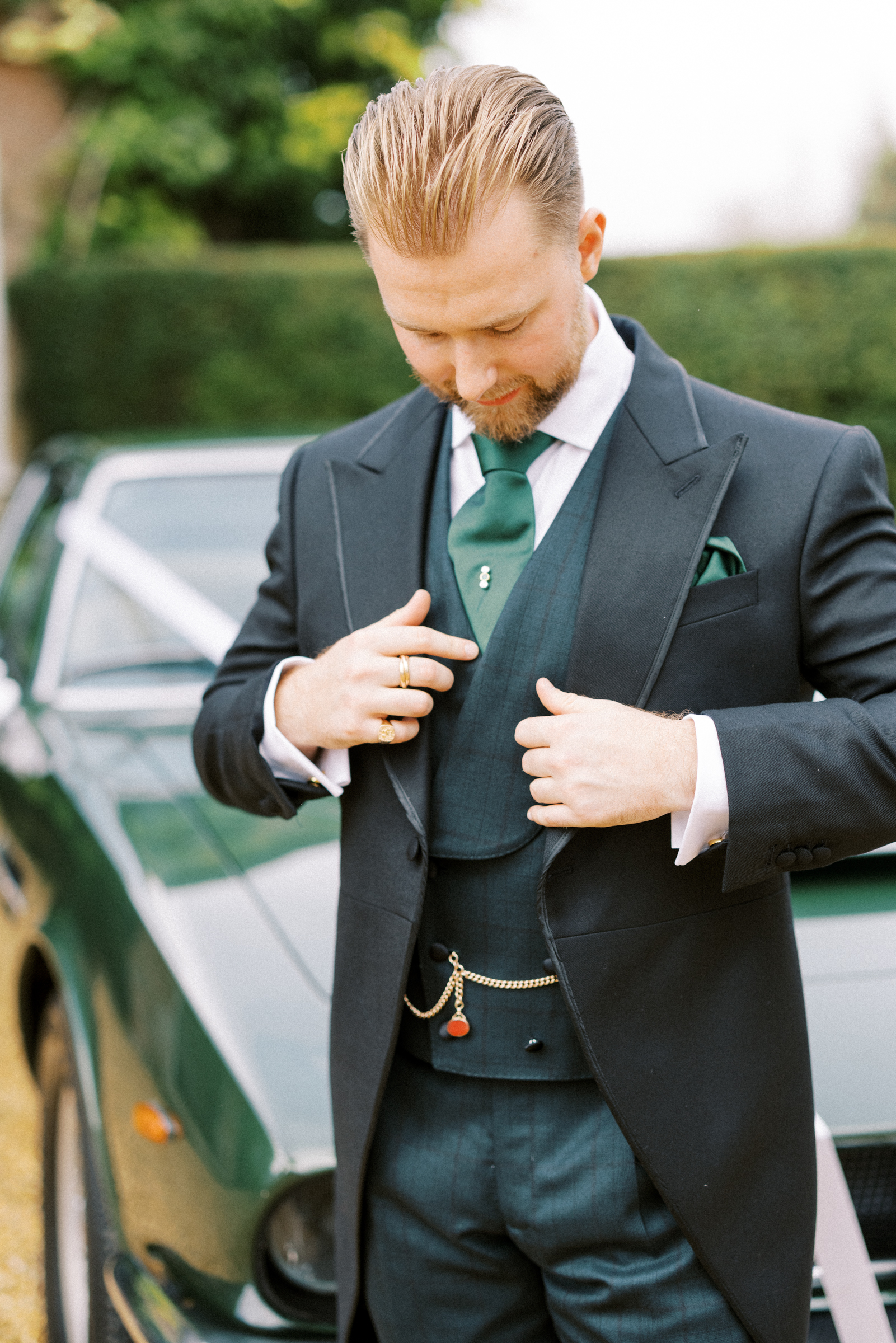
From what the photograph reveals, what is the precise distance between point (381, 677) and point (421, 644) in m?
0.05

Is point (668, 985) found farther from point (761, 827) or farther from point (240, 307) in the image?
point (240, 307)

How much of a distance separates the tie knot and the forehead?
0.54ft

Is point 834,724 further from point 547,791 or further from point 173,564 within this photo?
point 173,564

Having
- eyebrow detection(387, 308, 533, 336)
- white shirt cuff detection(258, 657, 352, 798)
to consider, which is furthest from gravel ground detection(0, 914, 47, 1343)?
eyebrow detection(387, 308, 533, 336)

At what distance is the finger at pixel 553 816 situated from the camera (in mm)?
1130

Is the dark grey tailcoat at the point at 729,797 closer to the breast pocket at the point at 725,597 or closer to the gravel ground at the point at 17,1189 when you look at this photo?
the breast pocket at the point at 725,597

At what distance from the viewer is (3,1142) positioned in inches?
116

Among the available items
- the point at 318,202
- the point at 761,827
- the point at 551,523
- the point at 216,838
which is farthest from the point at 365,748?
the point at 318,202

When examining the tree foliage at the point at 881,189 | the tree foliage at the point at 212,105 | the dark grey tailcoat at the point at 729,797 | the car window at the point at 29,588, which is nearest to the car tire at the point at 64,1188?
the dark grey tailcoat at the point at 729,797

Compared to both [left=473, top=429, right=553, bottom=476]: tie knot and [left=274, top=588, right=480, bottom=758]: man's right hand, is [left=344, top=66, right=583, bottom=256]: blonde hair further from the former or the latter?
[left=274, top=588, right=480, bottom=758]: man's right hand

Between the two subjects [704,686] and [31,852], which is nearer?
[704,686]

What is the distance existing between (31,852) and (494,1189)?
177 centimetres

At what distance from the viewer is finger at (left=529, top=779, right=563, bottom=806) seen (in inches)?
44.4

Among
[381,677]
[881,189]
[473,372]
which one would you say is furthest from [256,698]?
[881,189]
